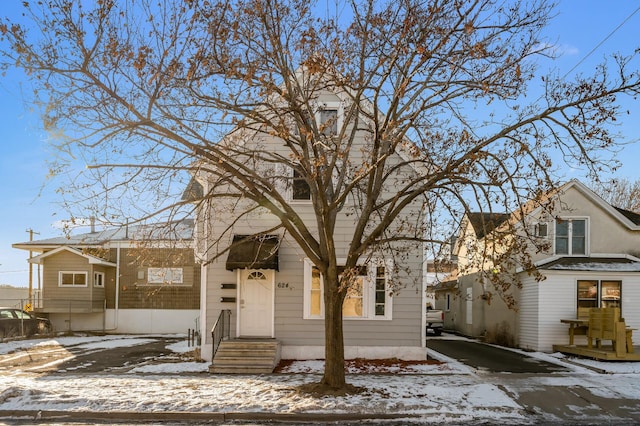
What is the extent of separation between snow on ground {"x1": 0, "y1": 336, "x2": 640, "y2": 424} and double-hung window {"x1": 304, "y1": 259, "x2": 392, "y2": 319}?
6.43ft

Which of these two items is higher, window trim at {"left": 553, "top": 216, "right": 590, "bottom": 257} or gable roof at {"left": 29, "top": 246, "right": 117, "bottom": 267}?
window trim at {"left": 553, "top": 216, "right": 590, "bottom": 257}

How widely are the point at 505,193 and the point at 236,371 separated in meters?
7.72

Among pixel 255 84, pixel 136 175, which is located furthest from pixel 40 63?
pixel 255 84

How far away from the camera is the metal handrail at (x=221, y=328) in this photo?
48.9 ft

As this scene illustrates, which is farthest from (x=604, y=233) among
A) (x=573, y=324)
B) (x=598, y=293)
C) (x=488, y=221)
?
(x=488, y=221)

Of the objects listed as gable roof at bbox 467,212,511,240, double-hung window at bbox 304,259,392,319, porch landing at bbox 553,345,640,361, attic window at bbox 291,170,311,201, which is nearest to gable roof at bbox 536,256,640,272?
porch landing at bbox 553,345,640,361

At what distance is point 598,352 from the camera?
15898 millimetres

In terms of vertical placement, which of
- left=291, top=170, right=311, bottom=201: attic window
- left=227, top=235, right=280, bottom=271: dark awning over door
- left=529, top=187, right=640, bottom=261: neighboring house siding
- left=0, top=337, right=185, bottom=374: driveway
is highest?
left=291, top=170, right=311, bottom=201: attic window

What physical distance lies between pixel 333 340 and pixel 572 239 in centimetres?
1284

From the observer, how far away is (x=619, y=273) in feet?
61.2

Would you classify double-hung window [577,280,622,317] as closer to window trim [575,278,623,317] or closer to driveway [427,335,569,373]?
window trim [575,278,623,317]

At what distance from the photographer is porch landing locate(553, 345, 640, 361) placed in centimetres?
1553

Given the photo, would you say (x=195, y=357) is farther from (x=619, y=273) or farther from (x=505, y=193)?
(x=619, y=273)

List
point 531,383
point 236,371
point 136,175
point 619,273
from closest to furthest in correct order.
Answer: point 136,175
point 531,383
point 236,371
point 619,273
